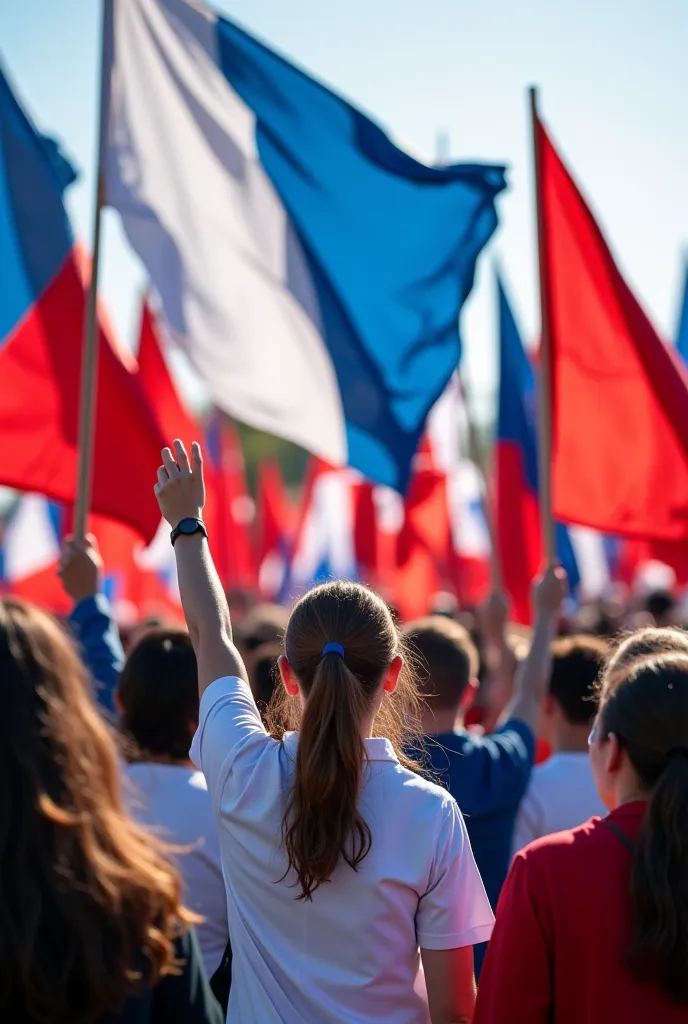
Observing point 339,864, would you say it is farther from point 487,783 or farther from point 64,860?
point 487,783

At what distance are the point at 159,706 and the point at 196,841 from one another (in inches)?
17.1

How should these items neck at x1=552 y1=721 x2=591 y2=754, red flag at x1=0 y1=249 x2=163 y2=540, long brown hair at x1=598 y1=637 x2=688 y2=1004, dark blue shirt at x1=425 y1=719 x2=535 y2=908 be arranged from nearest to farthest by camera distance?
long brown hair at x1=598 y1=637 x2=688 y2=1004 < dark blue shirt at x1=425 y1=719 x2=535 y2=908 < neck at x1=552 y1=721 x2=591 y2=754 < red flag at x1=0 y1=249 x2=163 y2=540

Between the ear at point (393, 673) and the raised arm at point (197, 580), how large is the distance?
0.31 meters

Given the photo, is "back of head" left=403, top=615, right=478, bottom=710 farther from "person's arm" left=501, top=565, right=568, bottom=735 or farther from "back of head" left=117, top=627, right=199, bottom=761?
"back of head" left=117, top=627, right=199, bottom=761

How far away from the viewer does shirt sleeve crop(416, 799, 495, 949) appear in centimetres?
216

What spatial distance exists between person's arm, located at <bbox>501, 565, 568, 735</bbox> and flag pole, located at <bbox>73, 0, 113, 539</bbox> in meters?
1.66

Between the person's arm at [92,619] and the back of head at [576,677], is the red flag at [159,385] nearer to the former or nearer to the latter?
the person's arm at [92,619]

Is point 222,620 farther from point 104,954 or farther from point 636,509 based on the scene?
point 636,509

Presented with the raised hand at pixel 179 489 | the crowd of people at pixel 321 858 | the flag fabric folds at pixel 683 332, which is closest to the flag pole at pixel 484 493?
the crowd of people at pixel 321 858

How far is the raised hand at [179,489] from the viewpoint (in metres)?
2.66

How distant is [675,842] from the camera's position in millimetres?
2023

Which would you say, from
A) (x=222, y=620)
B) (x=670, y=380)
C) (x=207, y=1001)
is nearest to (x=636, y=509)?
(x=670, y=380)

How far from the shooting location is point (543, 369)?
4.96m

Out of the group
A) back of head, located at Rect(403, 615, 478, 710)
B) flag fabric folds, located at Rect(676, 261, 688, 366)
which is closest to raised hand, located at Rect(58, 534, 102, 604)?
back of head, located at Rect(403, 615, 478, 710)
